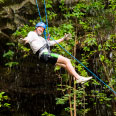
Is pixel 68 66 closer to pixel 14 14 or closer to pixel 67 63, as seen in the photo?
pixel 67 63

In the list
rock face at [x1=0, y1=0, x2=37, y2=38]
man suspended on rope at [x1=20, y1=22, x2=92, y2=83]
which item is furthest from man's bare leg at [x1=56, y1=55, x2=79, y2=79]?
rock face at [x1=0, y1=0, x2=37, y2=38]

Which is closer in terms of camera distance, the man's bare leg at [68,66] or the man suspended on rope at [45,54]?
the man's bare leg at [68,66]

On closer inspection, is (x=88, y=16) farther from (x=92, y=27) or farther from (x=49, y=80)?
(x=49, y=80)

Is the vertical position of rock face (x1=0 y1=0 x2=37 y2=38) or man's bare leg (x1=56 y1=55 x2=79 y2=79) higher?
rock face (x1=0 y1=0 x2=37 y2=38)

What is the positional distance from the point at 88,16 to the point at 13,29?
314 centimetres

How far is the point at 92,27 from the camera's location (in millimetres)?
7242

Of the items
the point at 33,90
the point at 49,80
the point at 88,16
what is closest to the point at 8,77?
the point at 33,90

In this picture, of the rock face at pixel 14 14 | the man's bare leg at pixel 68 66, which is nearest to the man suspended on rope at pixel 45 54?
the man's bare leg at pixel 68 66

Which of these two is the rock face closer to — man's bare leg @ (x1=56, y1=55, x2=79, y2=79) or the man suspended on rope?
the man suspended on rope

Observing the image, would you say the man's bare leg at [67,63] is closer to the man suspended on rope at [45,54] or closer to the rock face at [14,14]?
the man suspended on rope at [45,54]

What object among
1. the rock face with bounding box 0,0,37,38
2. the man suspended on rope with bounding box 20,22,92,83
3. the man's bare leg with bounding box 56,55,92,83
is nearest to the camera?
the man's bare leg with bounding box 56,55,92,83

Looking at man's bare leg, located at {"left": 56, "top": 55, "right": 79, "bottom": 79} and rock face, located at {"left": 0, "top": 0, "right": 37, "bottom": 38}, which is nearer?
man's bare leg, located at {"left": 56, "top": 55, "right": 79, "bottom": 79}

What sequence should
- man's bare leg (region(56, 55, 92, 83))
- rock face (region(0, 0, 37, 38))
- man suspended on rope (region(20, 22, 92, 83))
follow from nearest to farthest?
1. man's bare leg (region(56, 55, 92, 83))
2. man suspended on rope (region(20, 22, 92, 83))
3. rock face (region(0, 0, 37, 38))

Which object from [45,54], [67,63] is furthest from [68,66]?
[45,54]
